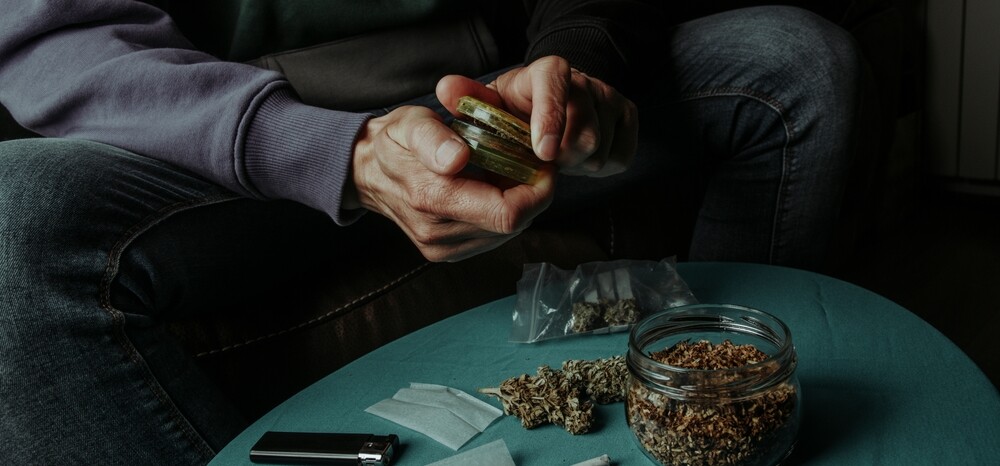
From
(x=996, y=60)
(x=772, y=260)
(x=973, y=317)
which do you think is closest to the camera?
(x=772, y=260)

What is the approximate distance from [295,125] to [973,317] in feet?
4.40

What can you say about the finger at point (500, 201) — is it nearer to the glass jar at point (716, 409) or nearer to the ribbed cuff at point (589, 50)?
the glass jar at point (716, 409)

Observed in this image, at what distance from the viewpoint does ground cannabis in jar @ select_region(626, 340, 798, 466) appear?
517 mm

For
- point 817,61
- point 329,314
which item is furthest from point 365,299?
point 817,61

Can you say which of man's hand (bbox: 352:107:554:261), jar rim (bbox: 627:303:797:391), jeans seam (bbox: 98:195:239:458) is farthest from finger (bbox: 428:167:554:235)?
jeans seam (bbox: 98:195:239:458)

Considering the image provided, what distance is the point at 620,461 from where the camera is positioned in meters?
0.56

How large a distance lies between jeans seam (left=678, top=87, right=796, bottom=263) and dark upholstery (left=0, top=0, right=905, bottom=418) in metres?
0.23

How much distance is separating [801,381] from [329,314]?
588mm

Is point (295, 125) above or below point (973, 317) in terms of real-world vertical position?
above

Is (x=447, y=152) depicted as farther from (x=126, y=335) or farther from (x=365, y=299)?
(x=365, y=299)

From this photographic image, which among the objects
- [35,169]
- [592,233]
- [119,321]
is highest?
[35,169]

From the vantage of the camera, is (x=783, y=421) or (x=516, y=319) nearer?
(x=783, y=421)

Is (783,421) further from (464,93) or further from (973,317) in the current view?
(973,317)

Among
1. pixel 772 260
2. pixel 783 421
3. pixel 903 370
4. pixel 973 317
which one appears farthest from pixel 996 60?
pixel 783 421
